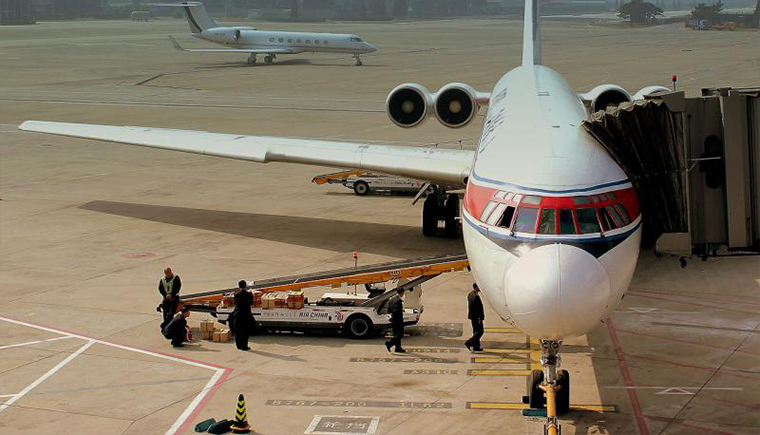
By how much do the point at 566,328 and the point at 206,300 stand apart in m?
9.57

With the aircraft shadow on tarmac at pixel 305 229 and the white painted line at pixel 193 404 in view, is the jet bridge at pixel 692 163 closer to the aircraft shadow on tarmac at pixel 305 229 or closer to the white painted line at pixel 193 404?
the white painted line at pixel 193 404

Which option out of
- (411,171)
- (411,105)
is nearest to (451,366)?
(411,171)

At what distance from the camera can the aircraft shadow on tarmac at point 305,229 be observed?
2820 centimetres

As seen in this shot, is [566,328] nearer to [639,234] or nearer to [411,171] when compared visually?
[639,234]

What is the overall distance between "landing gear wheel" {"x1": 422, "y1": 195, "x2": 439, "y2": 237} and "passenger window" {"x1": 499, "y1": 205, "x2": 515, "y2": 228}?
1433 cm

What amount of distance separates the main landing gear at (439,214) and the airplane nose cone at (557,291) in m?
15.2

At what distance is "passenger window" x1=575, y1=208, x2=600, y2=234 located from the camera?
46.9ft

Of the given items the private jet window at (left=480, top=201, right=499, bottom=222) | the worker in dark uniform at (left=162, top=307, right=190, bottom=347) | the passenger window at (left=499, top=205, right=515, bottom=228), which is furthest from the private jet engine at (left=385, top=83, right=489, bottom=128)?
the passenger window at (left=499, top=205, right=515, bottom=228)

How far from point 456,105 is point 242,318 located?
13.4 m

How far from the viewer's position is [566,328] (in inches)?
544

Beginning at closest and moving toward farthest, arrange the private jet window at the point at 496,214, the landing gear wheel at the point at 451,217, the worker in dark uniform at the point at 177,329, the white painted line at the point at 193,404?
the private jet window at the point at 496,214
the white painted line at the point at 193,404
the worker in dark uniform at the point at 177,329
the landing gear wheel at the point at 451,217

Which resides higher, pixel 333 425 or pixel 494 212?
pixel 494 212

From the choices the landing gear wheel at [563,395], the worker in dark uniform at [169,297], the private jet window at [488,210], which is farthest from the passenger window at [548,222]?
the worker in dark uniform at [169,297]

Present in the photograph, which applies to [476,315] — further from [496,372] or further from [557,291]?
[557,291]
